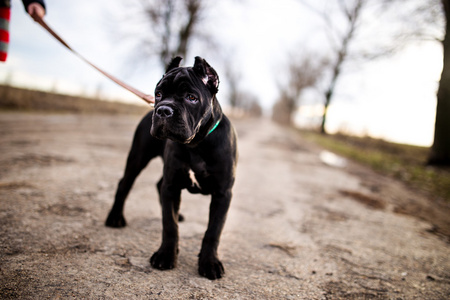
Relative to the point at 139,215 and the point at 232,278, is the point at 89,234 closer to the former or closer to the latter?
A: the point at 139,215

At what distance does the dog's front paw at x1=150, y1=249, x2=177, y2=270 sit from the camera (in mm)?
1911

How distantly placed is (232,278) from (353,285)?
0.99 metres

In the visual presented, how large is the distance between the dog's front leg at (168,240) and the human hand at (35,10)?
2.19 metres

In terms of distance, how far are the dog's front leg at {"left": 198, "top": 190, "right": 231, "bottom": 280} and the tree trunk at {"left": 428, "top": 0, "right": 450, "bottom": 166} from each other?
10595 mm

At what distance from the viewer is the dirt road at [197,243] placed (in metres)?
1.72

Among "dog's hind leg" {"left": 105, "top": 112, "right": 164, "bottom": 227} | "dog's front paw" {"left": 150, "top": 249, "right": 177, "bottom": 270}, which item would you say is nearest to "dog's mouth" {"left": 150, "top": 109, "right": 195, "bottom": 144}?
"dog's hind leg" {"left": 105, "top": 112, "right": 164, "bottom": 227}

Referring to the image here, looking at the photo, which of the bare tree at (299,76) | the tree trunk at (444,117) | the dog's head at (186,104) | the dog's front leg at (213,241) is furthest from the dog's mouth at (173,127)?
the bare tree at (299,76)

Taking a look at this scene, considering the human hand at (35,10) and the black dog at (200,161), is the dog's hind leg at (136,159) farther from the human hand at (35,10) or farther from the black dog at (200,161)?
the human hand at (35,10)

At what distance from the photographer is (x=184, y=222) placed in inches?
113

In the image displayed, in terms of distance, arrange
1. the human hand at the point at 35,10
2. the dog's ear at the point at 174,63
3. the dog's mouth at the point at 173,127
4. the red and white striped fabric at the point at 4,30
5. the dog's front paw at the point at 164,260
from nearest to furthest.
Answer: the dog's mouth at the point at 173,127 → the dog's front paw at the point at 164,260 → the dog's ear at the point at 174,63 → the red and white striped fabric at the point at 4,30 → the human hand at the point at 35,10

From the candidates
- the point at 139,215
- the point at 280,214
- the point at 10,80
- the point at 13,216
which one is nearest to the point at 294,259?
the point at 280,214

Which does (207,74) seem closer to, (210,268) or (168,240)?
(168,240)

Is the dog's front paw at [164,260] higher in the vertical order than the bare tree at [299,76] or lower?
lower

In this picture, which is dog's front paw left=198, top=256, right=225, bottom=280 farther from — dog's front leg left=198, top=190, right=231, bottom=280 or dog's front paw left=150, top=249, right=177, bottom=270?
dog's front paw left=150, top=249, right=177, bottom=270
